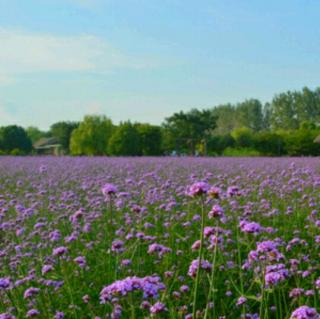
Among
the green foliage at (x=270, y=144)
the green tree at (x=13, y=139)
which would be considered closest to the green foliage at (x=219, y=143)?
the green foliage at (x=270, y=144)

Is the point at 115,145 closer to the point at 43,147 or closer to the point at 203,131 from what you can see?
the point at 203,131

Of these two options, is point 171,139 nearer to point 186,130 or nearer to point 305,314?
point 186,130

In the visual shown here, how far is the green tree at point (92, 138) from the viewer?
176 ft

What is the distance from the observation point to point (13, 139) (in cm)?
6719

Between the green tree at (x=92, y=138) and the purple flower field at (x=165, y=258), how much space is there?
45241 millimetres

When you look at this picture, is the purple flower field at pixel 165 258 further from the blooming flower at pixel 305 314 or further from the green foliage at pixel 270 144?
the green foliage at pixel 270 144

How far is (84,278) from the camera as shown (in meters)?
4.21

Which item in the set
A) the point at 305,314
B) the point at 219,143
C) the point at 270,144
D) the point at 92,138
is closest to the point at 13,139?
the point at 92,138

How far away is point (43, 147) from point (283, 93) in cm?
4284

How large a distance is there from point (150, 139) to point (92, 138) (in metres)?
10.7

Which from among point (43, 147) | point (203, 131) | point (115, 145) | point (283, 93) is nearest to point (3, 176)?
point (115, 145)

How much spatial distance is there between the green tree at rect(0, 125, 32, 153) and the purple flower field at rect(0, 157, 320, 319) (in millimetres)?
60005

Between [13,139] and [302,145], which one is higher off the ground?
[13,139]

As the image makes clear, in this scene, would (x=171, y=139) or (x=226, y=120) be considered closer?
(x=171, y=139)
